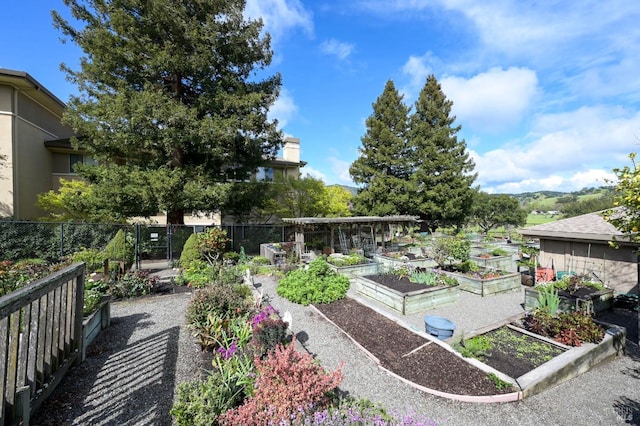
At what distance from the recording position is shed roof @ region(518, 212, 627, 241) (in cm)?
872

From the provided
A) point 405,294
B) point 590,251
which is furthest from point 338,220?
point 590,251

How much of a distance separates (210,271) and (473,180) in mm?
28804

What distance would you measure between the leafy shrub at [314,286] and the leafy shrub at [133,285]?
4110 mm

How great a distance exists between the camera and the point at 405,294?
24.3ft

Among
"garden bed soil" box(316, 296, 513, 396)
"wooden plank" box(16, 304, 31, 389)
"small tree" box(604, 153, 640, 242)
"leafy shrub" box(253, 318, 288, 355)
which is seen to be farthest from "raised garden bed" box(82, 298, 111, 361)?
"small tree" box(604, 153, 640, 242)

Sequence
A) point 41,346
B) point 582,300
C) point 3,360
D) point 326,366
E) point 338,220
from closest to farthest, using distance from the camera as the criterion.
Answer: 1. point 3,360
2. point 41,346
3. point 326,366
4. point 582,300
5. point 338,220

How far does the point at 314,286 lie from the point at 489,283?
6.12 meters

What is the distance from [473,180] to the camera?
28.4 meters

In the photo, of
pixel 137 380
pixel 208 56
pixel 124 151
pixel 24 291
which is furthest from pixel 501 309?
pixel 124 151

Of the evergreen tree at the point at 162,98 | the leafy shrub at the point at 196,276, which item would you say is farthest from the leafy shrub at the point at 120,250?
the leafy shrub at the point at 196,276

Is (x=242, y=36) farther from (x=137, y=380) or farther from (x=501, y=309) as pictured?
(x=501, y=309)

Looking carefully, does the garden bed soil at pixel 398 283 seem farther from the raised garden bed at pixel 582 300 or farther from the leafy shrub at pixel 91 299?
the leafy shrub at pixel 91 299

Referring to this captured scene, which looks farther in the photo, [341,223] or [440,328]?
[341,223]

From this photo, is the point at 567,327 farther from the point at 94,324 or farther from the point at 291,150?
the point at 291,150
